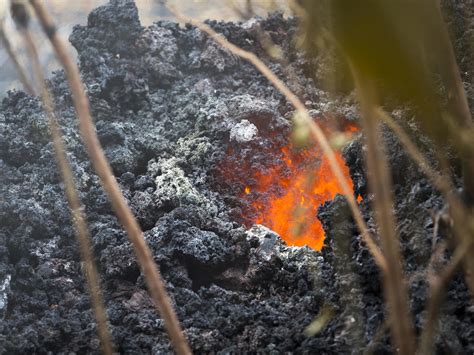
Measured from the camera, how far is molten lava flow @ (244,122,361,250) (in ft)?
7.94

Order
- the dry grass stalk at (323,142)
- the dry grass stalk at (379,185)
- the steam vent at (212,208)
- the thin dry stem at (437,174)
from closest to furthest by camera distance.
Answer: the dry grass stalk at (379,185), the thin dry stem at (437,174), the dry grass stalk at (323,142), the steam vent at (212,208)

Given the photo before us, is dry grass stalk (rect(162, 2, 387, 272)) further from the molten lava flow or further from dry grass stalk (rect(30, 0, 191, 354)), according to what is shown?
the molten lava flow

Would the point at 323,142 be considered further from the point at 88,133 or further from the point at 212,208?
the point at 212,208

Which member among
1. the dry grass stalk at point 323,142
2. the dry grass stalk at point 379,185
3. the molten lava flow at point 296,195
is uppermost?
the molten lava flow at point 296,195

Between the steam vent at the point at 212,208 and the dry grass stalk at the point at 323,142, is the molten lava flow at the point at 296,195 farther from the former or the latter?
the dry grass stalk at the point at 323,142

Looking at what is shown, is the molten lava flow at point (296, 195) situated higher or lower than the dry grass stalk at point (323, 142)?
higher

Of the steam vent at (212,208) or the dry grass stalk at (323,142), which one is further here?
the steam vent at (212,208)

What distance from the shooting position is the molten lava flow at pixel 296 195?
242 centimetres

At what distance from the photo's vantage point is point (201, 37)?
10.3ft

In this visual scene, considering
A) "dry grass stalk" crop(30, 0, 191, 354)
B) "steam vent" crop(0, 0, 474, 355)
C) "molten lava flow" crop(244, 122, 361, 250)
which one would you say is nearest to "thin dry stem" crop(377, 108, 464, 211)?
"steam vent" crop(0, 0, 474, 355)

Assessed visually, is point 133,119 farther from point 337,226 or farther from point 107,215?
point 337,226

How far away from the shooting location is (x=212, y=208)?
233 cm

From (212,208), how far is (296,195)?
0.42 metres

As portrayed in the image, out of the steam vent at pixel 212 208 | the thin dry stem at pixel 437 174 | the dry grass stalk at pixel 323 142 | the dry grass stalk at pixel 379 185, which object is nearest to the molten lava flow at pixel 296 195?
the steam vent at pixel 212 208
